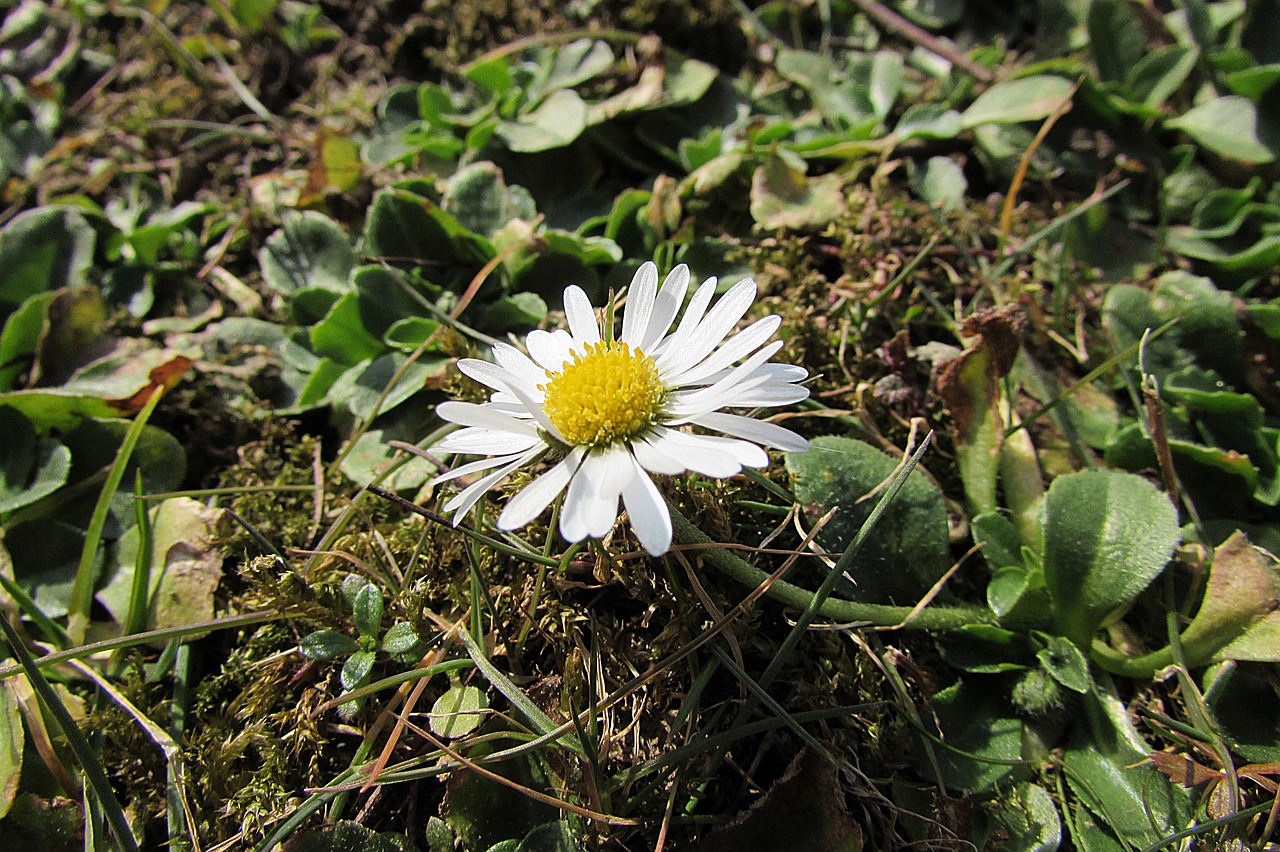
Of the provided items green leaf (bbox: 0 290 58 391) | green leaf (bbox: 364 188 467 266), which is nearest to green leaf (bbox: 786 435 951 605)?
green leaf (bbox: 364 188 467 266)

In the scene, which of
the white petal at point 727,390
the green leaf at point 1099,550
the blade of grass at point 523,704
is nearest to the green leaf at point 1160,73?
the green leaf at point 1099,550

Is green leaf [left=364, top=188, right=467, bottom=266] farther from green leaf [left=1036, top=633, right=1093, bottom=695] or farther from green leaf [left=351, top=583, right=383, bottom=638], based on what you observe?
green leaf [left=1036, top=633, right=1093, bottom=695]

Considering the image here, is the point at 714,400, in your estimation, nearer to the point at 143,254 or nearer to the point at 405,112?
the point at 405,112

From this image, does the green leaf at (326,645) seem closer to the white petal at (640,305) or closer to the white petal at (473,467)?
the white petal at (473,467)

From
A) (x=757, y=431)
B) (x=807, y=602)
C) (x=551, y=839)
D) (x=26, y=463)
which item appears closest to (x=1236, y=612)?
(x=807, y=602)

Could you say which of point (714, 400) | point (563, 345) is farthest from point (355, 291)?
point (714, 400)

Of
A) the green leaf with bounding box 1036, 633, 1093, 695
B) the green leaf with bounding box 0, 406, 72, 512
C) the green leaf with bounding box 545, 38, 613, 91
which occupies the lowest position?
the green leaf with bounding box 1036, 633, 1093, 695

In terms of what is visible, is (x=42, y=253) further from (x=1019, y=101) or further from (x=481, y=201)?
(x=1019, y=101)
